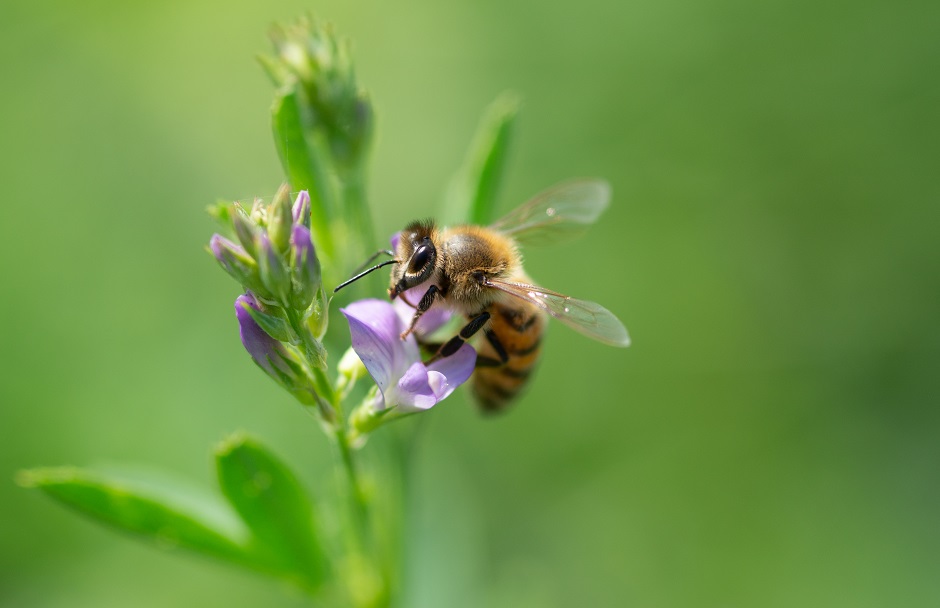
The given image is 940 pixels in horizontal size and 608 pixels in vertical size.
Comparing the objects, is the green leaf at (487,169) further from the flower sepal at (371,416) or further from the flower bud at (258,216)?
the flower bud at (258,216)

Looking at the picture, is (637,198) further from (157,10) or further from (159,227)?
(157,10)

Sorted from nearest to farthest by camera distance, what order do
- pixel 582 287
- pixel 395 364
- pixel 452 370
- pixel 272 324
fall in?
1. pixel 272 324
2. pixel 395 364
3. pixel 452 370
4. pixel 582 287

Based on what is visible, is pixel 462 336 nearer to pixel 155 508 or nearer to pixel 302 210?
pixel 302 210

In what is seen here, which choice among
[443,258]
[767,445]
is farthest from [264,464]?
[767,445]

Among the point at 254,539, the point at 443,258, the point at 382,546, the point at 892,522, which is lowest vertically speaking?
the point at 892,522

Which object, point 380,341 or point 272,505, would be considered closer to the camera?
point 380,341

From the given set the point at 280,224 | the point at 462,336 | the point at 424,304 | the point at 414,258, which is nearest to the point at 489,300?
the point at 462,336

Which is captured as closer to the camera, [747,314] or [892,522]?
[892,522]
